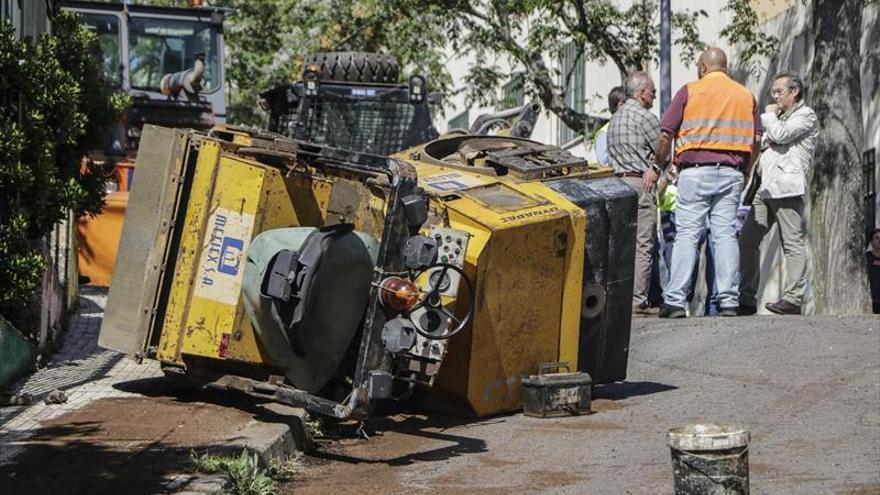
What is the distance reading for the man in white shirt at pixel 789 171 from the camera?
454 inches

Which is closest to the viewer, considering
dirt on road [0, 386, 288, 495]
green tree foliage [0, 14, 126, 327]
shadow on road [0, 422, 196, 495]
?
shadow on road [0, 422, 196, 495]

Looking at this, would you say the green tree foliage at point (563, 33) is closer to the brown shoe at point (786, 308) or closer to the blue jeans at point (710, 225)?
the brown shoe at point (786, 308)

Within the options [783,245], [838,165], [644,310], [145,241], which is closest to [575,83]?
[838,165]

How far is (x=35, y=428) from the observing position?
7699 mm

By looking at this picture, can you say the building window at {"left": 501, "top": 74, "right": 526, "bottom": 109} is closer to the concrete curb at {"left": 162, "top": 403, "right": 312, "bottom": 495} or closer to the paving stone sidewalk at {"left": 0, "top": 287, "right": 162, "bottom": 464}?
the paving stone sidewalk at {"left": 0, "top": 287, "right": 162, "bottom": 464}

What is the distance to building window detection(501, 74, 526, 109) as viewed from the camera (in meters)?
Answer: 21.1

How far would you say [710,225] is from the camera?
1119 centimetres

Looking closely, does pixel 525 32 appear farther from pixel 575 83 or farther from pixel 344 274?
pixel 344 274

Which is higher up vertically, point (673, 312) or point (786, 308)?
point (786, 308)

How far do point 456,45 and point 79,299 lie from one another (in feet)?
28.9

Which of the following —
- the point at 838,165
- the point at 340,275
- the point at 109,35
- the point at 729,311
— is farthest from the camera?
the point at 109,35

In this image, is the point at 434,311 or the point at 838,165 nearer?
the point at 434,311

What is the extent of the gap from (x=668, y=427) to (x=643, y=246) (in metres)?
4.25

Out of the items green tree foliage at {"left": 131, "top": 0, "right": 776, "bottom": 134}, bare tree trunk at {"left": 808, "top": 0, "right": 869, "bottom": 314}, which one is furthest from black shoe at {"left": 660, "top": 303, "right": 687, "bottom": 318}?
green tree foliage at {"left": 131, "top": 0, "right": 776, "bottom": 134}
